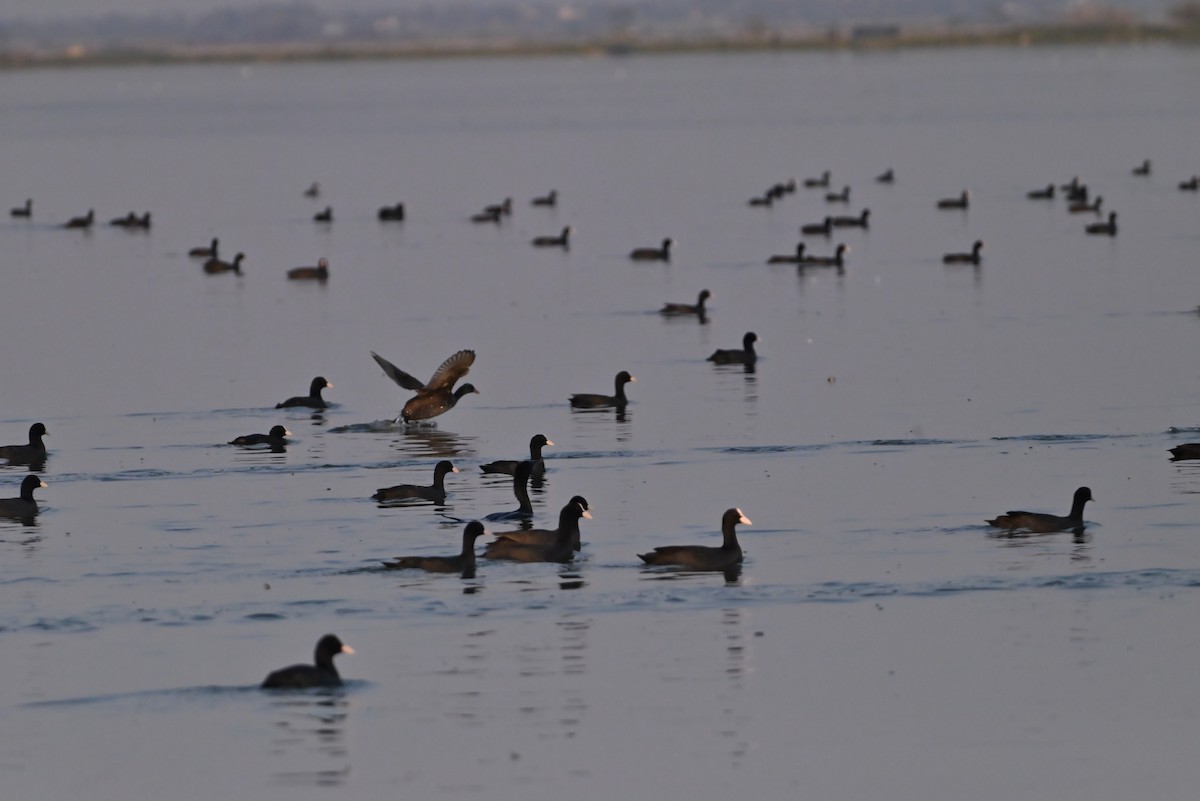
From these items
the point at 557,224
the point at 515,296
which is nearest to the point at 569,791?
the point at 515,296

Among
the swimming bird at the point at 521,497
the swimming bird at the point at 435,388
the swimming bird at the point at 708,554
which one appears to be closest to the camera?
the swimming bird at the point at 708,554

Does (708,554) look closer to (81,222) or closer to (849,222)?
(849,222)

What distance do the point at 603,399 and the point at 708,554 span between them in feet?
37.9

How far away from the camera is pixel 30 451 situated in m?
30.0

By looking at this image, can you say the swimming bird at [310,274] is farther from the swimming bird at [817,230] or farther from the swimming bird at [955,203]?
the swimming bird at [955,203]

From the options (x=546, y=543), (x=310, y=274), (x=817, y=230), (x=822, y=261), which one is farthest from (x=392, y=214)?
(x=546, y=543)

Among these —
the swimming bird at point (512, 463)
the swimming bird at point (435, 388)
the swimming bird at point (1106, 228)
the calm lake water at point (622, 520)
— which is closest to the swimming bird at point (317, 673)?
the calm lake water at point (622, 520)

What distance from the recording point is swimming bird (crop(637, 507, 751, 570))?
22625 mm

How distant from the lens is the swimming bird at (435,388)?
3183cm

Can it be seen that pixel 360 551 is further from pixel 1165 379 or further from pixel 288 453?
pixel 1165 379

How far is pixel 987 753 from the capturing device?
55.9ft

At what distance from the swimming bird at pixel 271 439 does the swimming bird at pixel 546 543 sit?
8217 mm

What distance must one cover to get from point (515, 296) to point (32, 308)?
10834 millimetres

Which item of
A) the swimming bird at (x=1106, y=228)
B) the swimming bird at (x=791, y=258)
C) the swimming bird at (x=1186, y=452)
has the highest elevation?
the swimming bird at (x=1106, y=228)
